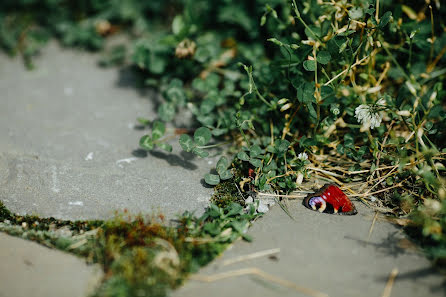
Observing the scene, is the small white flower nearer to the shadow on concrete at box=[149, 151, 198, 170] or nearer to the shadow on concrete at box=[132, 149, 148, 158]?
the shadow on concrete at box=[149, 151, 198, 170]

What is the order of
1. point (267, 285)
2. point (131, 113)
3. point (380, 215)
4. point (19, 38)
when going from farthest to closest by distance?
point (19, 38), point (131, 113), point (380, 215), point (267, 285)

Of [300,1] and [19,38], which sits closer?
[300,1]

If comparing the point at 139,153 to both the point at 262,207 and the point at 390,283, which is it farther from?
the point at 390,283

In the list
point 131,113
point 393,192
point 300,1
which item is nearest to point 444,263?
Result: point 393,192

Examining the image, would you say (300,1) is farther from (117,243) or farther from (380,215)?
(117,243)

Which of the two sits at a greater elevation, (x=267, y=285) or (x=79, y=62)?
(x=79, y=62)

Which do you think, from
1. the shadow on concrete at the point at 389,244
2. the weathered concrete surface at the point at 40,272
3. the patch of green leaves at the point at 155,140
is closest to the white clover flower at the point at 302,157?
the shadow on concrete at the point at 389,244

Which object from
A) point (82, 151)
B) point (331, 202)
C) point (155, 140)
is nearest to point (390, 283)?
point (331, 202)
